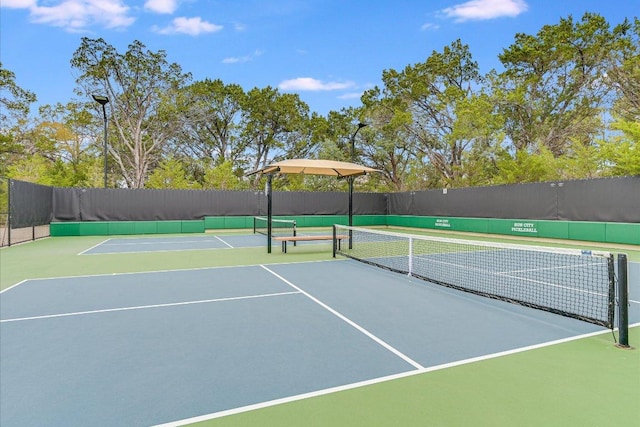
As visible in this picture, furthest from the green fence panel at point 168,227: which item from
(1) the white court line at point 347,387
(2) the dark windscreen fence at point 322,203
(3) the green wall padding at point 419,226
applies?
(1) the white court line at point 347,387

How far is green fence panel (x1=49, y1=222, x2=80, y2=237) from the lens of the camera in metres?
18.2

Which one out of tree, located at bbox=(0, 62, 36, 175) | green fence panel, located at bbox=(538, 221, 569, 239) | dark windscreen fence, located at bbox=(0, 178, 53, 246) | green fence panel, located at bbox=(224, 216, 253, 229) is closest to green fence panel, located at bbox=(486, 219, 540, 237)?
green fence panel, located at bbox=(538, 221, 569, 239)

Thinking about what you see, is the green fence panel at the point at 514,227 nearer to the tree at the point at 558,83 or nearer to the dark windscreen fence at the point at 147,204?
the tree at the point at 558,83

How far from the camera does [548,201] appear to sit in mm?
15734

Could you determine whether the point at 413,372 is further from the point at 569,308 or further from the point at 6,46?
the point at 6,46

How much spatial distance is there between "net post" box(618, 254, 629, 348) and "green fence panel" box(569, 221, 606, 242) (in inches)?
472

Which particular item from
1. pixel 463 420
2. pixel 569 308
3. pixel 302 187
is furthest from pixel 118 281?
pixel 302 187

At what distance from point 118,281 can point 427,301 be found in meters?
5.92

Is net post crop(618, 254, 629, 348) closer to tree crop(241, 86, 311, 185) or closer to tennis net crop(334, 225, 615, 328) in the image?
tennis net crop(334, 225, 615, 328)

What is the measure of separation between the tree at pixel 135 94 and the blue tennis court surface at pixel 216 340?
27743 mm

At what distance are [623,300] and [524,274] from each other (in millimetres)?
4331

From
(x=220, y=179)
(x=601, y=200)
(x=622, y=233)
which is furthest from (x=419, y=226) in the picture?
(x=220, y=179)

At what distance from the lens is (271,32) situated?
3184 centimetres

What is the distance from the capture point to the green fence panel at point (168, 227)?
66.2 feet
